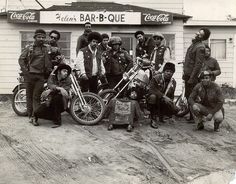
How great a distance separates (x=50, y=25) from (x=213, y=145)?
8.14m

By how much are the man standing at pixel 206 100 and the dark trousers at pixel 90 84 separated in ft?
6.95

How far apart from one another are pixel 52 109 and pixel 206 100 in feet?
10.5

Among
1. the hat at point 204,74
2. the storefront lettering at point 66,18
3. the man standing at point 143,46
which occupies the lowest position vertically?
A: the hat at point 204,74

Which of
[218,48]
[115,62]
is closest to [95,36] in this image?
[115,62]

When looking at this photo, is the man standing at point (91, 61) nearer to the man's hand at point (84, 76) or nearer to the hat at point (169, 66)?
the man's hand at point (84, 76)

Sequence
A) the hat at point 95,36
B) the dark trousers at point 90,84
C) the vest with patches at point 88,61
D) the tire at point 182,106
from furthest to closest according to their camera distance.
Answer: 1. the tire at point 182,106
2. the dark trousers at point 90,84
3. the vest with patches at point 88,61
4. the hat at point 95,36

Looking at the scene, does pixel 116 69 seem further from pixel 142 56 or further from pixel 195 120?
pixel 195 120

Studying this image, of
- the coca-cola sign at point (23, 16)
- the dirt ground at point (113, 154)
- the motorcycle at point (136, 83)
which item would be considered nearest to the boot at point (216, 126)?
the dirt ground at point (113, 154)

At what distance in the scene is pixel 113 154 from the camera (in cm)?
748

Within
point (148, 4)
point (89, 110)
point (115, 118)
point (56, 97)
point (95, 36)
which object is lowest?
point (115, 118)

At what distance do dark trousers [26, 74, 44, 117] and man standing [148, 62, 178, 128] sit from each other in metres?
2.28

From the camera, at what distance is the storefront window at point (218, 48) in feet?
63.0

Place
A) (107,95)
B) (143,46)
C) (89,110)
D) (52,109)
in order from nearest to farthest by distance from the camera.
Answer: (52,109), (89,110), (107,95), (143,46)

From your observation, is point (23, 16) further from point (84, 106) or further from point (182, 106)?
point (182, 106)
